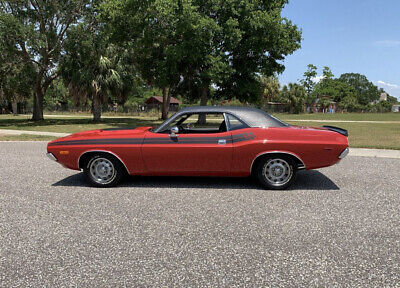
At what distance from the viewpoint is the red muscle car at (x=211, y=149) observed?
17.7 feet

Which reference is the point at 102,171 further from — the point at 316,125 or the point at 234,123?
the point at 316,125

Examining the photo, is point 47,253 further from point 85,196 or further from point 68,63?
point 68,63

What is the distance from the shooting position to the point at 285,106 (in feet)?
228

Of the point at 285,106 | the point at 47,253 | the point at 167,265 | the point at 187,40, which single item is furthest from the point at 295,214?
the point at 285,106

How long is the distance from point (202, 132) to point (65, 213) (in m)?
2.55

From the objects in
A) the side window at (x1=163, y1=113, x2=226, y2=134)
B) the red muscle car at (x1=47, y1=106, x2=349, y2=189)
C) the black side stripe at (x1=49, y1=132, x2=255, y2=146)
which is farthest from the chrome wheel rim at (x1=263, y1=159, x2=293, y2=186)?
the side window at (x1=163, y1=113, x2=226, y2=134)

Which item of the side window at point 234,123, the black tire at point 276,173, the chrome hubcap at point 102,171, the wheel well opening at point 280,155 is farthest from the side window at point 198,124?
the chrome hubcap at point 102,171

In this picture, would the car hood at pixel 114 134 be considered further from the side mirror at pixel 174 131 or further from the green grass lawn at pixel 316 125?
the green grass lawn at pixel 316 125

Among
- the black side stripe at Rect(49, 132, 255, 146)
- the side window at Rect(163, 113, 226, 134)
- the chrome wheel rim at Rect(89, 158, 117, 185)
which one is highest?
the side window at Rect(163, 113, 226, 134)

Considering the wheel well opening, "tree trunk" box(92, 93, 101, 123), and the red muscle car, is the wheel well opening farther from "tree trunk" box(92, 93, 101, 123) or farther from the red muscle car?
"tree trunk" box(92, 93, 101, 123)

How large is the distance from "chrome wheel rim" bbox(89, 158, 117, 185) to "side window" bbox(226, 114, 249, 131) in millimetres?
2230

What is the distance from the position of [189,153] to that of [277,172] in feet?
5.10

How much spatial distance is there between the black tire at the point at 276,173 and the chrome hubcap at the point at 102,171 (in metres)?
2.61

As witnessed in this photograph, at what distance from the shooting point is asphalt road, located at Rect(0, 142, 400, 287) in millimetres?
2809
